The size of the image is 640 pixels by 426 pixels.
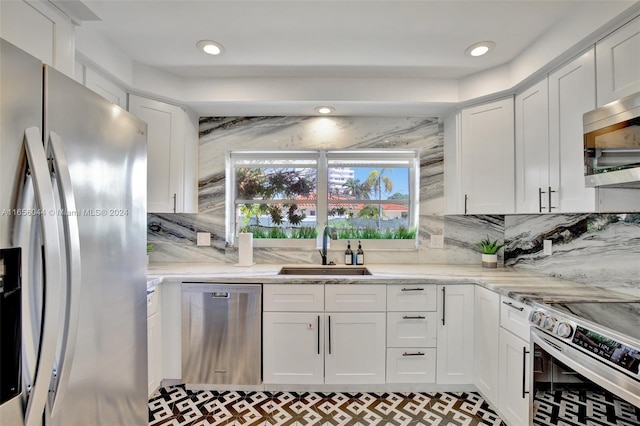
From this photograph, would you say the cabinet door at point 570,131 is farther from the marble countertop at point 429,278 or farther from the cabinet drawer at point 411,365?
the cabinet drawer at point 411,365

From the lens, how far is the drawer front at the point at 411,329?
212 cm

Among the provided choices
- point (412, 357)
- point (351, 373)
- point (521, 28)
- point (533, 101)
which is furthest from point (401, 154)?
point (351, 373)

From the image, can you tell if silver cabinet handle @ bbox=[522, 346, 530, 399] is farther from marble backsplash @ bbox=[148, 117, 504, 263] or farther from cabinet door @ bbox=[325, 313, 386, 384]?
marble backsplash @ bbox=[148, 117, 504, 263]

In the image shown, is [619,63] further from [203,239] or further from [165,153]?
[203,239]

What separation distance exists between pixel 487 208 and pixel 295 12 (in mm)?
1913

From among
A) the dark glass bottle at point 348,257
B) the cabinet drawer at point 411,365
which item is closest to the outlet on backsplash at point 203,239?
the dark glass bottle at point 348,257

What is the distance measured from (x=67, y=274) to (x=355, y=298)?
66.3 inches

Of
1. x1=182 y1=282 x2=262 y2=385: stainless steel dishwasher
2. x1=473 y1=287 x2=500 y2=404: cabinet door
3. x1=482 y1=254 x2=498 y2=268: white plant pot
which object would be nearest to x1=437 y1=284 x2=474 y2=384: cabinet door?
x1=473 y1=287 x2=500 y2=404: cabinet door

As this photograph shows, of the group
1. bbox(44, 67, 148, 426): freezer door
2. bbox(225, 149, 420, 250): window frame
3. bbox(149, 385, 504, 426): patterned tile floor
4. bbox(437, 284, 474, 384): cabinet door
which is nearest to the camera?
bbox(44, 67, 148, 426): freezer door

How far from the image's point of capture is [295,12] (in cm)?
162

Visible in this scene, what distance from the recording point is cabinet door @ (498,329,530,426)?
5.26 feet

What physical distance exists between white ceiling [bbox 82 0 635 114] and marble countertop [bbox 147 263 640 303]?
1.37 m

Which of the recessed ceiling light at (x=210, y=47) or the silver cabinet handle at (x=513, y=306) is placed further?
the recessed ceiling light at (x=210, y=47)

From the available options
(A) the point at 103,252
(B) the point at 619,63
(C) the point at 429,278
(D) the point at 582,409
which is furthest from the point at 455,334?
(A) the point at 103,252
